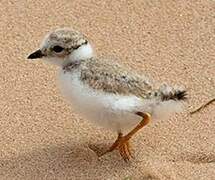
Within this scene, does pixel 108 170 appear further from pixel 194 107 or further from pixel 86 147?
pixel 194 107

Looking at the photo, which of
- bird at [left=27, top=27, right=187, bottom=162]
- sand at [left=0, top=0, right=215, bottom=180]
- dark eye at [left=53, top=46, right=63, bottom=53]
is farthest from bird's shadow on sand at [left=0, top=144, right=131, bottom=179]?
dark eye at [left=53, top=46, right=63, bottom=53]

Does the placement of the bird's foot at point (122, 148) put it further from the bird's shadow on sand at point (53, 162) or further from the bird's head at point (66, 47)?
the bird's head at point (66, 47)

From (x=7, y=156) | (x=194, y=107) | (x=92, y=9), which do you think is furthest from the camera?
(x=92, y=9)

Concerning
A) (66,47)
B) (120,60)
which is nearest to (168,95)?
(66,47)

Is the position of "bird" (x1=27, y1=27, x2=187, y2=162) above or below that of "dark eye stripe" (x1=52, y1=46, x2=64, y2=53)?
below

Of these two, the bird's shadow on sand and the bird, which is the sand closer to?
the bird's shadow on sand

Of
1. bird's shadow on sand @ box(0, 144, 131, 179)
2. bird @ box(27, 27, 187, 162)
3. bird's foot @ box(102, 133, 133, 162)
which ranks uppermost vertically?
bird @ box(27, 27, 187, 162)

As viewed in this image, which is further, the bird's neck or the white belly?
the bird's neck

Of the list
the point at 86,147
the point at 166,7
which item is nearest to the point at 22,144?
the point at 86,147
